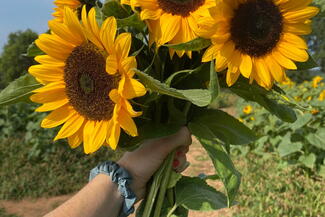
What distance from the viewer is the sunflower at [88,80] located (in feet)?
2.59

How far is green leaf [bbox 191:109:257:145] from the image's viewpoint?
42.0 inches

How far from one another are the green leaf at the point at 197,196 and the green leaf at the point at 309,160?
8.77 ft

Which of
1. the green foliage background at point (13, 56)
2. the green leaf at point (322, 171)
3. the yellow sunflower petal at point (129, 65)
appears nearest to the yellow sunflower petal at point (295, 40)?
the yellow sunflower petal at point (129, 65)

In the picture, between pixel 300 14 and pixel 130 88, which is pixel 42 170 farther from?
pixel 300 14

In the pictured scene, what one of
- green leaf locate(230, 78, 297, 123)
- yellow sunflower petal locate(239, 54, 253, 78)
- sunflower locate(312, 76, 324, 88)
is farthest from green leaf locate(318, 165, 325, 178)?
yellow sunflower petal locate(239, 54, 253, 78)

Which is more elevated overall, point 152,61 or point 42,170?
point 152,61

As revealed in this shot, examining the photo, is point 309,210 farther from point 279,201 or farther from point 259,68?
point 259,68

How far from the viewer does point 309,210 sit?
2.96 meters

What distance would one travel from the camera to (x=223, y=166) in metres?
0.91

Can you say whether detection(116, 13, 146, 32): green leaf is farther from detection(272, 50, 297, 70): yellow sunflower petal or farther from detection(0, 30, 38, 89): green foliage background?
detection(0, 30, 38, 89): green foliage background

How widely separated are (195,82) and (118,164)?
35 centimetres

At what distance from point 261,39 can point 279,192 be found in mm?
2820

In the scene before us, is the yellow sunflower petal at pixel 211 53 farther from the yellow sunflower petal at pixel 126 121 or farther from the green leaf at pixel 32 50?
the green leaf at pixel 32 50

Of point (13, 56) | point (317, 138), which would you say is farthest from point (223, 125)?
point (13, 56)
